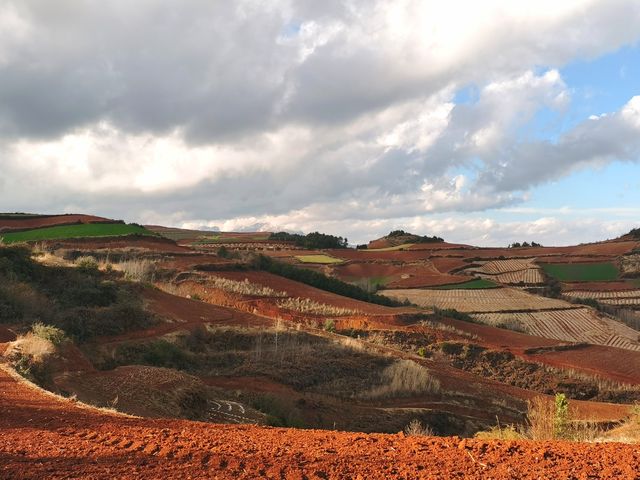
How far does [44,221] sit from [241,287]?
107 ft

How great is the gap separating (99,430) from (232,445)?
201cm

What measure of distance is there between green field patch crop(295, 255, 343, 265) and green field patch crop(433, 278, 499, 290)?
59.6 feet

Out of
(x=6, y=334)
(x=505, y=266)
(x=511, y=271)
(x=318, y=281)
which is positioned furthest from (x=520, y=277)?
(x=6, y=334)

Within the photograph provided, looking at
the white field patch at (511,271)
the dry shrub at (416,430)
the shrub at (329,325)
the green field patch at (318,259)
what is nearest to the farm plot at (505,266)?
the white field patch at (511,271)

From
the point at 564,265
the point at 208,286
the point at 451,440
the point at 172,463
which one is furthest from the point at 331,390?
the point at 564,265

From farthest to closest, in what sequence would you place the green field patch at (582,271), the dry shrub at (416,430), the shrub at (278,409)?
the green field patch at (582,271) → the shrub at (278,409) → the dry shrub at (416,430)

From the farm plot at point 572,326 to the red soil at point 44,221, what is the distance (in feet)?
142

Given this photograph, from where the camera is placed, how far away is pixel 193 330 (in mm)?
25875

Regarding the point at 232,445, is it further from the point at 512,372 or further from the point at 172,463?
the point at 512,372

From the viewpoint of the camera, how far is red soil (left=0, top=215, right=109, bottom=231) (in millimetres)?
60594

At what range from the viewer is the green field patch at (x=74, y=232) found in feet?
170

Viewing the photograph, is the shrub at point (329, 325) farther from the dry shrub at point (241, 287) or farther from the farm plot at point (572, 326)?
the farm plot at point (572, 326)

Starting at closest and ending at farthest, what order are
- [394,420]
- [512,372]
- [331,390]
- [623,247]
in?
[394,420]
[331,390]
[512,372]
[623,247]

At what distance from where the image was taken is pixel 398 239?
118562 mm
